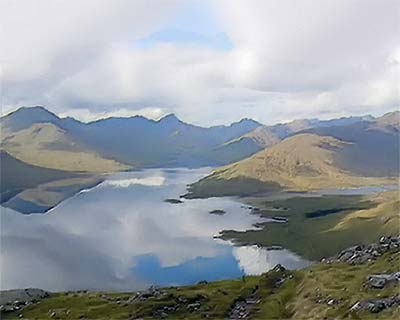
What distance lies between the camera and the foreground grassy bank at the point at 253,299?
85.8m

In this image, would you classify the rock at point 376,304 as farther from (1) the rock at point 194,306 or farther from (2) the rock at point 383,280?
(1) the rock at point 194,306

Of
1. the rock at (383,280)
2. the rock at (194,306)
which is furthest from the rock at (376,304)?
the rock at (194,306)

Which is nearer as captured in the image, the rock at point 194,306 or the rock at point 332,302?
the rock at point 332,302

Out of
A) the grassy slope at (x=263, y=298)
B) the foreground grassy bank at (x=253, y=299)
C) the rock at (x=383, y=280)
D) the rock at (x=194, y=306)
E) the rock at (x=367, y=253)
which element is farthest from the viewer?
the rock at (x=367, y=253)

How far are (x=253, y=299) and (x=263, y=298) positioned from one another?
2.39 metres

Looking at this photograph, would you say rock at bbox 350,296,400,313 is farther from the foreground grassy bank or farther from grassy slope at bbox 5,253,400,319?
grassy slope at bbox 5,253,400,319

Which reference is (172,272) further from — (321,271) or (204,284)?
(321,271)

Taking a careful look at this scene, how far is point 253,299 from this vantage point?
103 metres

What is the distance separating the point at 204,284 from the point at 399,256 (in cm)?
4266

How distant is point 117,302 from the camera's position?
357 ft

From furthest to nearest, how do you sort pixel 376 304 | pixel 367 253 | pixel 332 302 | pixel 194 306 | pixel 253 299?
pixel 367 253 < pixel 253 299 < pixel 194 306 < pixel 332 302 < pixel 376 304

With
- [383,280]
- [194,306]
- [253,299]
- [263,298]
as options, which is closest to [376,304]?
[383,280]

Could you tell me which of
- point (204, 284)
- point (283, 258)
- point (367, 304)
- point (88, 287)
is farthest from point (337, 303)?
point (283, 258)

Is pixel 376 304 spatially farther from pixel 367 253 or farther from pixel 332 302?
pixel 367 253
